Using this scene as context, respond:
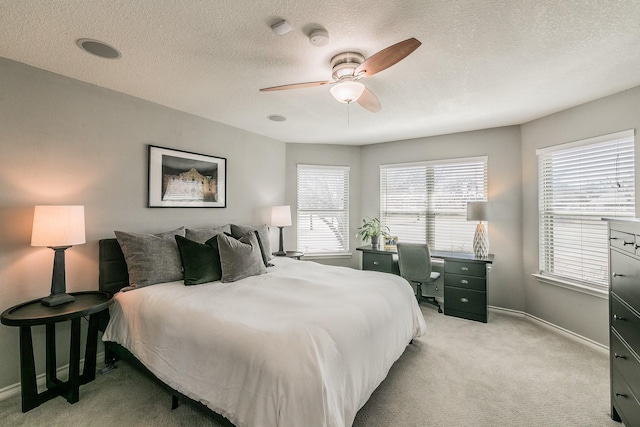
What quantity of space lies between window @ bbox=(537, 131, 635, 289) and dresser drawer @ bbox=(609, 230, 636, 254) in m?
1.31

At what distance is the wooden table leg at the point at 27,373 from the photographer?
1969 millimetres

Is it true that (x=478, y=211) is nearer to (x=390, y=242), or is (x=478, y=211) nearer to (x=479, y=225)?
(x=479, y=225)

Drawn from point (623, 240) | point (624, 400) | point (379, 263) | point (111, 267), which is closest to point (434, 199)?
point (379, 263)

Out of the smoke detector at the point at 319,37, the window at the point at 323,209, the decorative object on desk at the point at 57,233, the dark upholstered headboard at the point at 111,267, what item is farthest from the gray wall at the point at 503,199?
the decorative object on desk at the point at 57,233

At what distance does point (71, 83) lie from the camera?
2486 millimetres

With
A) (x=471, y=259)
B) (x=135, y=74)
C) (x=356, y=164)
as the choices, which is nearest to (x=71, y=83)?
(x=135, y=74)

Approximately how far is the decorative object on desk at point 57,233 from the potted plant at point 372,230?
11.9 ft

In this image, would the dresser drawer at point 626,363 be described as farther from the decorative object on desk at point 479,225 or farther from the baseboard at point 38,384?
the baseboard at point 38,384

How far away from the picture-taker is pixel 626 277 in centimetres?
166

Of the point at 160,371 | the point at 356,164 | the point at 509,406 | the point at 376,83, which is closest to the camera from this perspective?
the point at 160,371

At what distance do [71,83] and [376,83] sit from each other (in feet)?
8.92

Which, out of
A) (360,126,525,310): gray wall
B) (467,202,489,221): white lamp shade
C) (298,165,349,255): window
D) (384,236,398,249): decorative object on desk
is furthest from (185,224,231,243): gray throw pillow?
(360,126,525,310): gray wall

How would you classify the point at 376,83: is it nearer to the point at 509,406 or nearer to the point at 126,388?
the point at 509,406

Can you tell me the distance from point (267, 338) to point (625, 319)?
83.2 inches
